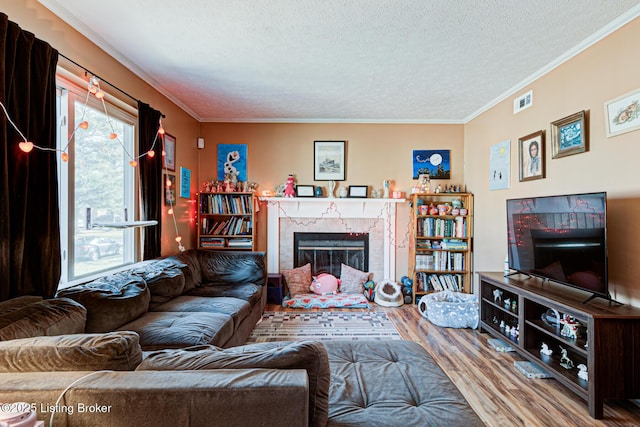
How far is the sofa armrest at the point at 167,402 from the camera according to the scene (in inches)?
35.4

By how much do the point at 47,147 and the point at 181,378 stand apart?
1760mm

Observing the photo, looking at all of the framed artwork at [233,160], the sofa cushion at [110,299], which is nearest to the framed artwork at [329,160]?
the framed artwork at [233,160]

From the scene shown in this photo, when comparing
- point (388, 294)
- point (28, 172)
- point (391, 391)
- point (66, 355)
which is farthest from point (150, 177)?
point (388, 294)

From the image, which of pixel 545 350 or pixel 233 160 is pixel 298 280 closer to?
pixel 233 160

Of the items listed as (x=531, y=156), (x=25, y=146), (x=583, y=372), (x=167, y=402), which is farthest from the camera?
(x=531, y=156)

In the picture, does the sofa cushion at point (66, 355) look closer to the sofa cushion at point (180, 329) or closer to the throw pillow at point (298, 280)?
the sofa cushion at point (180, 329)

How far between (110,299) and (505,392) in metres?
2.83

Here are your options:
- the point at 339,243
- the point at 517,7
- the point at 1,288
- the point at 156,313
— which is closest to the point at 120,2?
the point at 1,288

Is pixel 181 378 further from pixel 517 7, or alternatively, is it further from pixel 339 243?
pixel 339 243

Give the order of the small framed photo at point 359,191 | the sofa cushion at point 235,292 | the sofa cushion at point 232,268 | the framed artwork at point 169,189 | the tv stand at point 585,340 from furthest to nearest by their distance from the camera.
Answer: the small framed photo at point 359,191 < the sofa cushion at point 232,268 < the framed artwork at point 169,189 < the sofa cushion at point 235,292 < the tv stand at point 585,340

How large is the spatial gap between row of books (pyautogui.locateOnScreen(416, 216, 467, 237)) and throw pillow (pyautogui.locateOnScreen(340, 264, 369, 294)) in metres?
1.01

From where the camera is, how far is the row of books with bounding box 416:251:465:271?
13.9ft

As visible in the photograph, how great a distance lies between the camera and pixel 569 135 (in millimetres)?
2598

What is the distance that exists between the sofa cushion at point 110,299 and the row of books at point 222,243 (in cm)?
183
